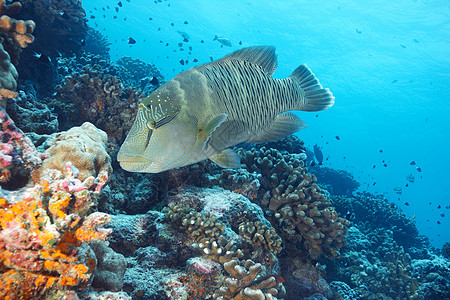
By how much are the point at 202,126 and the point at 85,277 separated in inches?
53.4

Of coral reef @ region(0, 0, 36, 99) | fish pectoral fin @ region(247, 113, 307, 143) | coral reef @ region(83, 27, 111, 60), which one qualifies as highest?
fish pectoral fin @ region(247, 113, 307, 143)

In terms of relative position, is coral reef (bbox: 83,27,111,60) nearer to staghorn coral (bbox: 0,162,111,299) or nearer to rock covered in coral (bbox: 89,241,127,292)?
rock covered in coral (bbox: 89,241,127,292)

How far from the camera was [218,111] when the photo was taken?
2.26 m

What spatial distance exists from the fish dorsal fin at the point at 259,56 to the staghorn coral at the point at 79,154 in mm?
1817

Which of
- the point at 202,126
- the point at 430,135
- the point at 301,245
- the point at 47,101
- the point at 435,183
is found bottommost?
the point at 47,101

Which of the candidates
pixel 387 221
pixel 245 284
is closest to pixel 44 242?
pixel 245 284

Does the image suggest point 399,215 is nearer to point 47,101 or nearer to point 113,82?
point 113,82

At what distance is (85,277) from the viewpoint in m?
1.47

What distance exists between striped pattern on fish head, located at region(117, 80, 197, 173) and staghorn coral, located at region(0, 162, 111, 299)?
1.48 ft

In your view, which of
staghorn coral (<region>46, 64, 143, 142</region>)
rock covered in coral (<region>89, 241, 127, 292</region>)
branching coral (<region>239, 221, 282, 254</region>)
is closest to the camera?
rock covered in coral (<region>89, 241, 127, 292</region>)

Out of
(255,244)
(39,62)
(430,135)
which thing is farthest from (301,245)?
(430,135)

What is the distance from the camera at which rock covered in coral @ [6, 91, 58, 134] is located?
3.70 m

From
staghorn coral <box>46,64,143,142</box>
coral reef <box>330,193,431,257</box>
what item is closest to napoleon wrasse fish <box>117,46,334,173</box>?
staghorn coral <box>46,64,143,142</box>

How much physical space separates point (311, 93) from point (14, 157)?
310 cm
